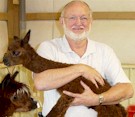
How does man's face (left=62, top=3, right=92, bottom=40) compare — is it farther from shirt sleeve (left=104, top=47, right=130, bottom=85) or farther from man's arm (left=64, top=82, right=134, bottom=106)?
man's arm (left=64, top=82, right=134, bottom=106)

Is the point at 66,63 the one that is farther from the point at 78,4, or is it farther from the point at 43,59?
the point at 78,4

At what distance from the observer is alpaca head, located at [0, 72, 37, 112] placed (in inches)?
74.2

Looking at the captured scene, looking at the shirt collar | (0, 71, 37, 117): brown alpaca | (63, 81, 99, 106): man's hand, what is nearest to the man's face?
the shirt collar

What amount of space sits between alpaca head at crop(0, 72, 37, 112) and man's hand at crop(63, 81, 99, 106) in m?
0.24

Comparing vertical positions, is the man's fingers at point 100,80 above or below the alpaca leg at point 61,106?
above

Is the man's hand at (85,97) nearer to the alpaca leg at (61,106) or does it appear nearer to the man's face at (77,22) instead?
the alpaca leg at (61,106)

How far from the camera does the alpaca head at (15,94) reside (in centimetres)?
188

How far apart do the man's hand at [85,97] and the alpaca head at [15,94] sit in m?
0.24

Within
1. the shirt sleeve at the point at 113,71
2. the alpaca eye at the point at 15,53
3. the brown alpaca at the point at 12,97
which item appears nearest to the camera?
the brown alpaca at the point at 12,97

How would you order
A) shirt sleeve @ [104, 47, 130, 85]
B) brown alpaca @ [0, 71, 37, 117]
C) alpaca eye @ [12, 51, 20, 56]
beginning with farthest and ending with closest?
1. shirt sleeve @ [104, 47, 130, 85]
2. alpaca eye @ [12, 51, 20, 56]
3. brown alpaca @ [0, 71, 37, 117]

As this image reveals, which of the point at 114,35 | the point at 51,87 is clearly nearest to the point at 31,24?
the point at 114,35

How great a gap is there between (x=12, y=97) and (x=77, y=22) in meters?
0.62

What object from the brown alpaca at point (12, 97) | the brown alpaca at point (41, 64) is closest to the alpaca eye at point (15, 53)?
the brown alpaca at point (41, 64)

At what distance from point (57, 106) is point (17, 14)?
6.30 feet
